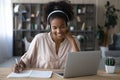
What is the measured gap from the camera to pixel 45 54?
6.72ft

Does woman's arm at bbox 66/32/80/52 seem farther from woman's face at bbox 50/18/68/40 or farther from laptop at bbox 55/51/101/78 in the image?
laptop at bbox 55/51/101/78

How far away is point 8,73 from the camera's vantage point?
1693 millimetres

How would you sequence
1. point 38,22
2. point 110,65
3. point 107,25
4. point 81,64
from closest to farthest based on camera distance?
point 81,64 < point 110,65 < point 107,25 < point 38,22

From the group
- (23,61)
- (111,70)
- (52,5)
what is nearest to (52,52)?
(23,61)

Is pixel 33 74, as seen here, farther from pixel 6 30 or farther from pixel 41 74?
pixel 6 30

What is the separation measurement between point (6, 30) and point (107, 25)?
303 cm

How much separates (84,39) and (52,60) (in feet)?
17.2

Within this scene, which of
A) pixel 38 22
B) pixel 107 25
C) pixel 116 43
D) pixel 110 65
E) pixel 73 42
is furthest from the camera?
pixel 38 22

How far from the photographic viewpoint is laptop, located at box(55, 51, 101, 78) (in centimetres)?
155

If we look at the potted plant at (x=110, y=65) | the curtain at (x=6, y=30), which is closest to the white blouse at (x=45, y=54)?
the potted plant at (x=110, y=65)

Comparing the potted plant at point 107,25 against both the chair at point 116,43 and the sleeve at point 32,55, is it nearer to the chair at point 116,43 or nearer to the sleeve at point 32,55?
the chair at point 116,43

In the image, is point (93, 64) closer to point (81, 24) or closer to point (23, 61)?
point (23, 61)

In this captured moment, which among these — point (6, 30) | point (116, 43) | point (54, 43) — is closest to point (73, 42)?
point (54, 43)

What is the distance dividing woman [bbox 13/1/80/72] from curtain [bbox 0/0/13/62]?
14.6 ft
